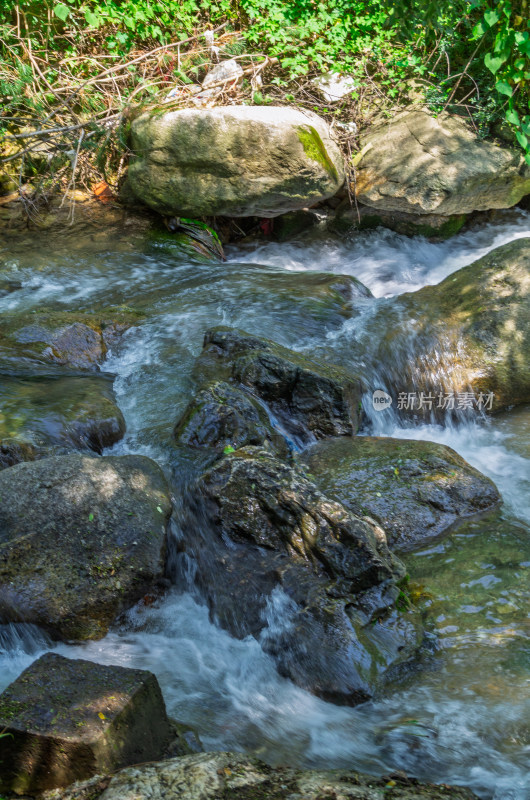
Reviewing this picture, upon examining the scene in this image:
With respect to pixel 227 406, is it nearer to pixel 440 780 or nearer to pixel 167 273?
pixel 440 780

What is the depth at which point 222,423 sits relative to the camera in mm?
4277

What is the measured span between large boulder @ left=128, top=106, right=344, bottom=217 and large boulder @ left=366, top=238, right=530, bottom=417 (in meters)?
2.72

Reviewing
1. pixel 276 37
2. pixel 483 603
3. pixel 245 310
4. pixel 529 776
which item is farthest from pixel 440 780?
pixel 276 37

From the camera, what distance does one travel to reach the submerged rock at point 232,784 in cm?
180

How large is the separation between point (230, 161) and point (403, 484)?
499 cm

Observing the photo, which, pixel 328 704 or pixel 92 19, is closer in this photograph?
pixel 328 704

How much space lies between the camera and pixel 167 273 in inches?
289

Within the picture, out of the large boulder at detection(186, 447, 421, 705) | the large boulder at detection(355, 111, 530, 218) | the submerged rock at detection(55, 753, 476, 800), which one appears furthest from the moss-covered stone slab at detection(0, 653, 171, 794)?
the large boulder at detection(355, 111, 530, 218)

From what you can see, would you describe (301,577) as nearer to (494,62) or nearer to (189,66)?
(494,62)

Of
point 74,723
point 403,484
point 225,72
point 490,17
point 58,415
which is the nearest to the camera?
point 74,723

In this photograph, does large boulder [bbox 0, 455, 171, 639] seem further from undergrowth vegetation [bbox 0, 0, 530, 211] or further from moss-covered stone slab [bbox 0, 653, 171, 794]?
undergrowth vegetation [bbox 0, 0, 530, 211]

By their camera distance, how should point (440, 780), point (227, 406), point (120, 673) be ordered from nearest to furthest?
1. point (120, 673)
2. point (440, 780)
3. point (227, 406)

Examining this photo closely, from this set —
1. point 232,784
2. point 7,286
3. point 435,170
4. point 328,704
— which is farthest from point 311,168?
point 232,784

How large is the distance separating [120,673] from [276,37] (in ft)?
29.3
